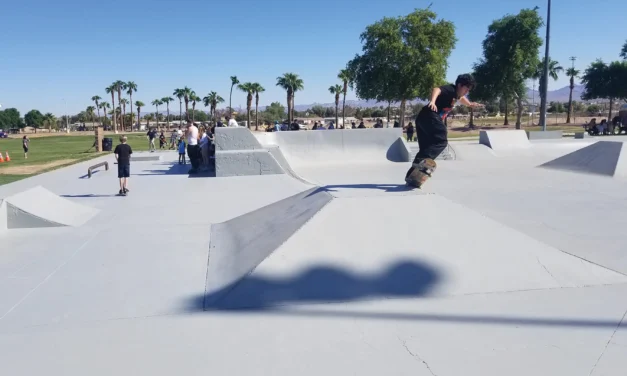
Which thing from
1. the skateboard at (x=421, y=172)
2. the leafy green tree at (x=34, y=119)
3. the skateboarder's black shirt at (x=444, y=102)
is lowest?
the skateboard at (x=421, y=172)

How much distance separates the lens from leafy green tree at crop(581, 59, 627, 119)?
53375 mm

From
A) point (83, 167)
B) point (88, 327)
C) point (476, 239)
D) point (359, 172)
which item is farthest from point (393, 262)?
point (83, 167)

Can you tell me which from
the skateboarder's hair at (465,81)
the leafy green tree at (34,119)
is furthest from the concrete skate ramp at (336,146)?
the leafy green tree at (34,119)

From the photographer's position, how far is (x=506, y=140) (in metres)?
19.2

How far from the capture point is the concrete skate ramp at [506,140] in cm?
1903

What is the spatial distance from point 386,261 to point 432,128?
2927 millimetres

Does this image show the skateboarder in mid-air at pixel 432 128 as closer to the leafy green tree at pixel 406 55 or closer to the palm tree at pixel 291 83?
the leafy green tree at pixel 406 55

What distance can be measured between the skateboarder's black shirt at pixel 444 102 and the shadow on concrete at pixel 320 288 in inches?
120

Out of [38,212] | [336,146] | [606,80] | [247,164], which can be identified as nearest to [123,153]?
[38,212]

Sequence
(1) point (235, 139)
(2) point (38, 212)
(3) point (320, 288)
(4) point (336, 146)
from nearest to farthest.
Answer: (3) point (320, 288) → (2) point (38, 212) → (1) point (235, 139) → (4) point (336, 146)

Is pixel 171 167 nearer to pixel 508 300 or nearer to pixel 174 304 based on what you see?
pixel 174 304

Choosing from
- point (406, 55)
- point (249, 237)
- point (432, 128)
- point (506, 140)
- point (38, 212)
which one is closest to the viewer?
point (249, 237)

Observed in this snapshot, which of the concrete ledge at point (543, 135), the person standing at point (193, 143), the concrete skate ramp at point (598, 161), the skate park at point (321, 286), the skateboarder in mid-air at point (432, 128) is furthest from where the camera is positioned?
the concrete ledge at point (543, 135)

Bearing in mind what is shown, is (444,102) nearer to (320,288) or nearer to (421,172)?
(421,172)
